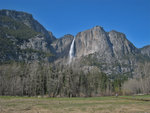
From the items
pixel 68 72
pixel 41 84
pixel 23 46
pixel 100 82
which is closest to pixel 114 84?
pixel 100 82

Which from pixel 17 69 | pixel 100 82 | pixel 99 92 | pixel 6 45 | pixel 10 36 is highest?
pixel 10 36

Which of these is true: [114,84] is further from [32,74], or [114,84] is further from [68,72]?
[32,74]

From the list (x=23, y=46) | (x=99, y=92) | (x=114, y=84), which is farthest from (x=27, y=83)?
(x=23, y=46)

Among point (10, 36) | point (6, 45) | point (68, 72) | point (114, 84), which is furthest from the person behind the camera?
point (10, 36)

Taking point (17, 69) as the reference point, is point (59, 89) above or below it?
below

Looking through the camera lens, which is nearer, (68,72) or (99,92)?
(68,72)

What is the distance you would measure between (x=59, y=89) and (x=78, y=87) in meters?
10.2

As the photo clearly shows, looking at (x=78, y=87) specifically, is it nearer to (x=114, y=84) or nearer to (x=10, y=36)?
(x=114, y=84)

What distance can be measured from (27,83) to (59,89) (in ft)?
45.4

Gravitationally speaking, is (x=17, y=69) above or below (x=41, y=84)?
above

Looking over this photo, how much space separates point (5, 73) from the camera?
64.9m

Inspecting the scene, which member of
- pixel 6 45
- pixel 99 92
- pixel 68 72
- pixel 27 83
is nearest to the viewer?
pixel 27 83

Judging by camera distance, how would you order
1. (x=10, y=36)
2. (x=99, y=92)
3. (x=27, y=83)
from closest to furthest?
(x=27, y=83)
(x=99, y=92)
(x=10, y=36)

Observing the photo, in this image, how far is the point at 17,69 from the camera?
6562 cm
